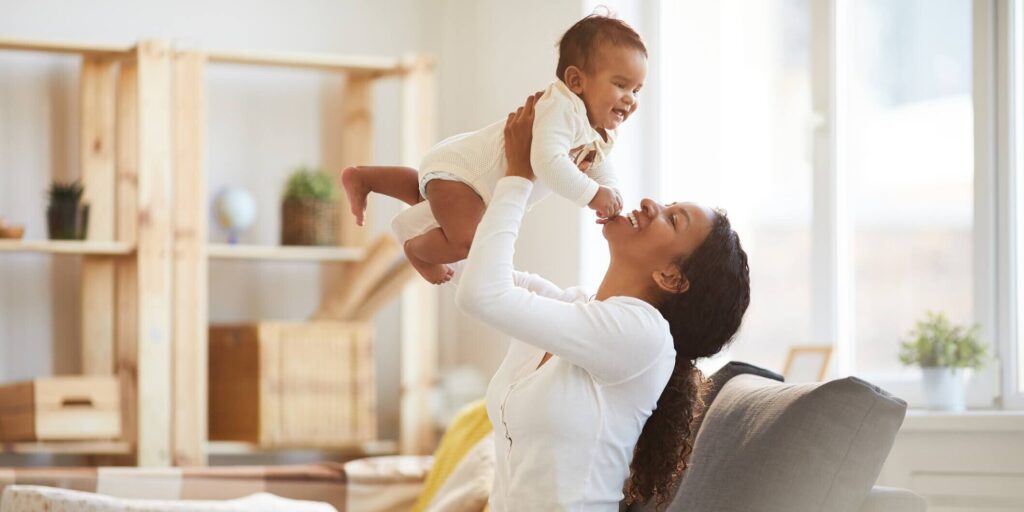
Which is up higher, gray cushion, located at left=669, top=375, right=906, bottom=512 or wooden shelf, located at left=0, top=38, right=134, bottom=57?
wooden shelf, located at left=0, top=38, right=134, bottom=57

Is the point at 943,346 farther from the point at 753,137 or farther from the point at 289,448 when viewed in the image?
the point at 289,448

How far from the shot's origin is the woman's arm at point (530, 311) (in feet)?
4.46

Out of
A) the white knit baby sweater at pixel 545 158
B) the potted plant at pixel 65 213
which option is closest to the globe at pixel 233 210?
the potted plant at pixel 65 213

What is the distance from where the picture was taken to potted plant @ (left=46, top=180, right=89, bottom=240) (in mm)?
3469

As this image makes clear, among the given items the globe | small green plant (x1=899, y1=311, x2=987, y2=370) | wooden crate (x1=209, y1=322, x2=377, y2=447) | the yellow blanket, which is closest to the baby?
the yellow blanket

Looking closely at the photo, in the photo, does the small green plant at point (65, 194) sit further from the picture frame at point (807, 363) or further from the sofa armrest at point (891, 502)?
the sofa armrest at point (891, 502)

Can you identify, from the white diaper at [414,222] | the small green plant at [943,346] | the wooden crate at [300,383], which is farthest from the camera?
the wooden crate at [300,383]

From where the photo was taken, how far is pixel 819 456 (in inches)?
56.2

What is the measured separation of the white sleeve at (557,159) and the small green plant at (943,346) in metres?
1.71

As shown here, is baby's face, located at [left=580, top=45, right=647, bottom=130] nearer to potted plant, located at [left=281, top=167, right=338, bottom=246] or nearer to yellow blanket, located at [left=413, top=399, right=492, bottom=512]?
yellow blanket, located at [left=413, top=399, right=492, bottom=512]

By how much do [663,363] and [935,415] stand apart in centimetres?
149

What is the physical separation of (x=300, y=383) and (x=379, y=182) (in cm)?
208

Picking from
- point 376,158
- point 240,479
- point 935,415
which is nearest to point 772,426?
point 935,415

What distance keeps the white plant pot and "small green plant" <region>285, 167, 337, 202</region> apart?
6.06 feet
